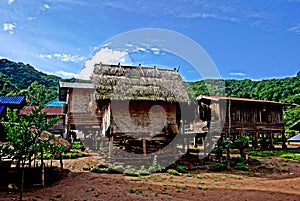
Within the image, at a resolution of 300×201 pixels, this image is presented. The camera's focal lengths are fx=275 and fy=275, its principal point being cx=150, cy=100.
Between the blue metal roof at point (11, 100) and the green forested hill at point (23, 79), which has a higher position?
the green forested hill at point (23, 79)

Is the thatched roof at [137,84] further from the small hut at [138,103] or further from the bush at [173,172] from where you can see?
the bush at [173,172]

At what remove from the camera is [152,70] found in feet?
63.5

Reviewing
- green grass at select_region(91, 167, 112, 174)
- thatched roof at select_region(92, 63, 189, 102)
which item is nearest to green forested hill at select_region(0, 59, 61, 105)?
thatched roof at select_region(92, 63, 189, 102)

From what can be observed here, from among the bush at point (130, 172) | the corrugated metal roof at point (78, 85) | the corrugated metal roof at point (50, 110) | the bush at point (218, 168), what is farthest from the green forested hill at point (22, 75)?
the bush at point (218, 168)

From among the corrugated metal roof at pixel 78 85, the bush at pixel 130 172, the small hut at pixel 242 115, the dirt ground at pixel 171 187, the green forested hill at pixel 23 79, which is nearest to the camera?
the dirt ground at pixel 171 187

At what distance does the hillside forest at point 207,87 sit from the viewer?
136ft

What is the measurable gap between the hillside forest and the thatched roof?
19759 millimetres

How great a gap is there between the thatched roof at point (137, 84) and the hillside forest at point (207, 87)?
778 inches

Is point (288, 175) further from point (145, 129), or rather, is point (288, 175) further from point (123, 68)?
point (123, 68)

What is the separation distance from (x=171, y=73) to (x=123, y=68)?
3.47 meters

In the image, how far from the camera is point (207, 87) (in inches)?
1641

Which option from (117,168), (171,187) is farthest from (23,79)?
(171,187)

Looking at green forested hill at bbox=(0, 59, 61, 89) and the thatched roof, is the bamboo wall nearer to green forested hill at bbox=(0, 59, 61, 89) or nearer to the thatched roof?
the thatched roof

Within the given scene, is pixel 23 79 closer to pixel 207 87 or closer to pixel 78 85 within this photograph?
pixel 78 85
